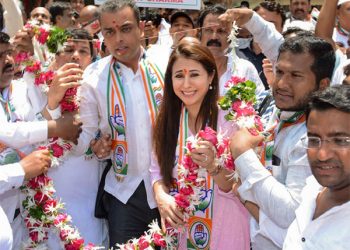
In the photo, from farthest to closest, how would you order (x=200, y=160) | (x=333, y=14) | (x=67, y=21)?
(x=67, y=21) → (x=333, y=14) → (x=200, y=160)

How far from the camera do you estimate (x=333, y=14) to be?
12.6 feet

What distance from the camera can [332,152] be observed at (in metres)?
2.02

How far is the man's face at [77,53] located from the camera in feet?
14.6

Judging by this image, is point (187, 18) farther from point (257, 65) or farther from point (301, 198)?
point (301, 198)

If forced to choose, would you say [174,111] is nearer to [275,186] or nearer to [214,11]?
[275,186]

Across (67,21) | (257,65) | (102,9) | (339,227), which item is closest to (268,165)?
(339,227)

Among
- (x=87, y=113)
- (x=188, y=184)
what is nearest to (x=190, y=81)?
(x=188, y=184)

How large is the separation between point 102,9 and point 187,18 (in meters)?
2.66

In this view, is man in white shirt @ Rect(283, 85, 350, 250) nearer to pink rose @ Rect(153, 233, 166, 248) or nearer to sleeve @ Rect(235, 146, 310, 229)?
sleeve @ Rect(235, 146, 310, 229)

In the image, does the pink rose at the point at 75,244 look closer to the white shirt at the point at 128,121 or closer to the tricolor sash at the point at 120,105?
the white shirt at the point at 128,121

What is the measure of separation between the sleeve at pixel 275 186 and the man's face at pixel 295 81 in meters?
0.31

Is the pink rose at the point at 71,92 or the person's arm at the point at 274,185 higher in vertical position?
the pink rose at the point at 71,92

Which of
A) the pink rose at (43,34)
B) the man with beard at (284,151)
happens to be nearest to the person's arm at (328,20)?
the man with beard at (284,151)

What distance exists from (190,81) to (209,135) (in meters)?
0.48
